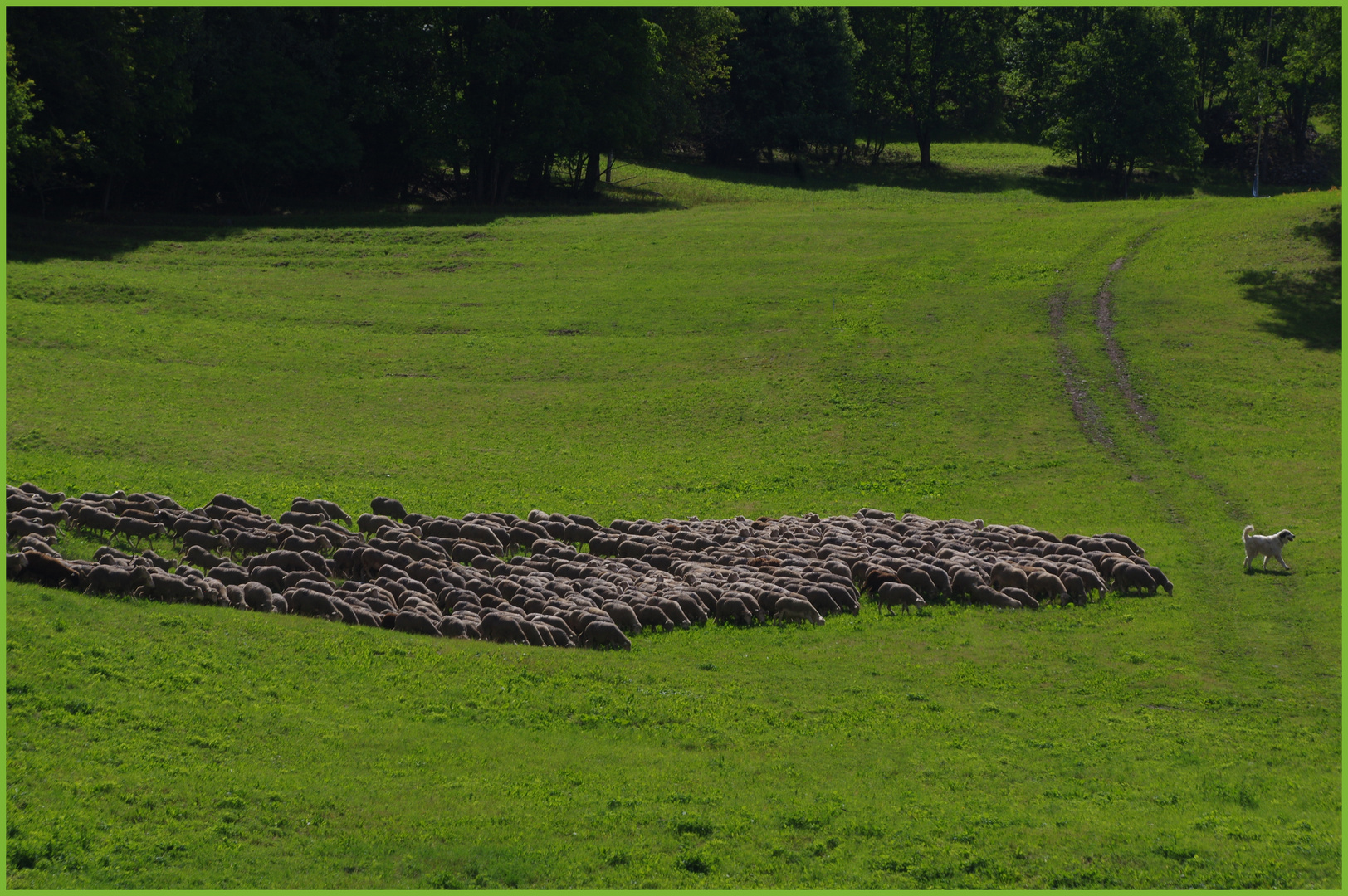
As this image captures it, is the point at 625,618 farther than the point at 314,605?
Yes

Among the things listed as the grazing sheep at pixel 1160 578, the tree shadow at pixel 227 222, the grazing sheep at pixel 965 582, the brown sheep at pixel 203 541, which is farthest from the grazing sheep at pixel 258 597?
the tree shadow at pixel 227 222

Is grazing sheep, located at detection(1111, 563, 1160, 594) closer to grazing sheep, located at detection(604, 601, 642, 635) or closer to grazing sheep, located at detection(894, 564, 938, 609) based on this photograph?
grazing sheep, located at detection(894, 564, 938, 609)

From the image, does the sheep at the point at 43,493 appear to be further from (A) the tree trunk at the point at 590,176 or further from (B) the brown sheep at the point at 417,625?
(A) the tree trunk at the point at 590,176

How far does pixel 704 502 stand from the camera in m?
31.6

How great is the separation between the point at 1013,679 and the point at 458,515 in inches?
626

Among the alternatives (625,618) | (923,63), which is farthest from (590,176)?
(625,618)

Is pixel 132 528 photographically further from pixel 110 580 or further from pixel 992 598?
pixel 992 598

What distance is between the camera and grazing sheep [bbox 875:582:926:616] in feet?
72.5

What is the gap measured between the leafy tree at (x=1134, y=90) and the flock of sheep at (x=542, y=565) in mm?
69400

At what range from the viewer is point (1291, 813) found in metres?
13.1

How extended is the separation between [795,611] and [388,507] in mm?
12020

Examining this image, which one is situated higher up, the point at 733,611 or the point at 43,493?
the point at 43,493

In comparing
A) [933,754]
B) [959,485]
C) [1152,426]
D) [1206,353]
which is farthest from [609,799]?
[1206,353]

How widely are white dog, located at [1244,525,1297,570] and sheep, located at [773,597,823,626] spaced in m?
10.5
